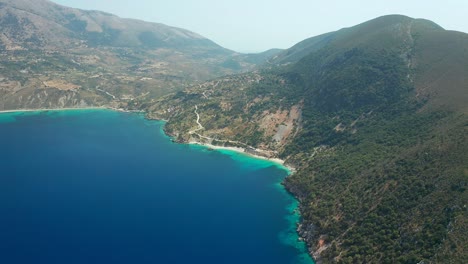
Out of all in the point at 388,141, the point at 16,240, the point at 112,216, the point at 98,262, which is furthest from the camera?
the point at 388,141

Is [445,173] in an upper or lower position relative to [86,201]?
upper

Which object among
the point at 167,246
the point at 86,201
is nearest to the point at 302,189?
the point at 167,246

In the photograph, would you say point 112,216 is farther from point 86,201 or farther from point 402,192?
point 402,192

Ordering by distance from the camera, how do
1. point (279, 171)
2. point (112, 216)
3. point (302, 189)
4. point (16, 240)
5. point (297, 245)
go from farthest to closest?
point (279, 171) → point (302, 189) → point (112, 216) → point (297, 245) → point (16, 240)

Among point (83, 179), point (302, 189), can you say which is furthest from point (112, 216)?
point (302, 189)

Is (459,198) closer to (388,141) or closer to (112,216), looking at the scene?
(388,141)

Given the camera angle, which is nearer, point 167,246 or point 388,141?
point 167,246
